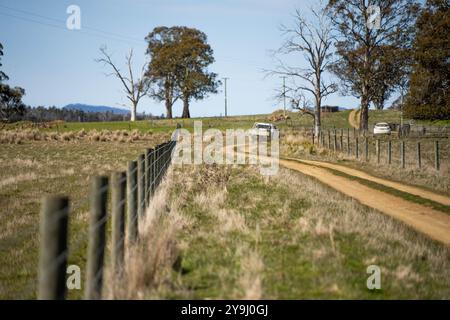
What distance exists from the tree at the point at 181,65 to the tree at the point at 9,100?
66.0 feet

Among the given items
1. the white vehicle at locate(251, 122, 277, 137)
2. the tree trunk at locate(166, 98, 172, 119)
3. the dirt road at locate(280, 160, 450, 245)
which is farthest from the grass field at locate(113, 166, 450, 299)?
the tree trunk at locate(166, 98, 172, 119)

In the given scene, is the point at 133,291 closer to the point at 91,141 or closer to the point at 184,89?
the point at 91,141

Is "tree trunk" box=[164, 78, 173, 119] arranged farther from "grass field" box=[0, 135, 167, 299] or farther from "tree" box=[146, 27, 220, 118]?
"grass field" box=[0, 135, 167, 299]

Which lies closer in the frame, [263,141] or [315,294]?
[315,294]

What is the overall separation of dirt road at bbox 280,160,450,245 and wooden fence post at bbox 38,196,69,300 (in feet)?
26.0

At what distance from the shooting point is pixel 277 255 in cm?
694

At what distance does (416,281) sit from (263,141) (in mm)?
36536

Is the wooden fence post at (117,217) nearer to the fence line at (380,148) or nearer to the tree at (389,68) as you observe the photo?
the fence line at (380,148)

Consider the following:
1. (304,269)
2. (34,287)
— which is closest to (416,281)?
(304,269)

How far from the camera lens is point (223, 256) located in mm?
6871

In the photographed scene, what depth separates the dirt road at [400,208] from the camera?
34.1ft

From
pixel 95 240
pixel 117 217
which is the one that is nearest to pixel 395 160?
pixel 117 217
